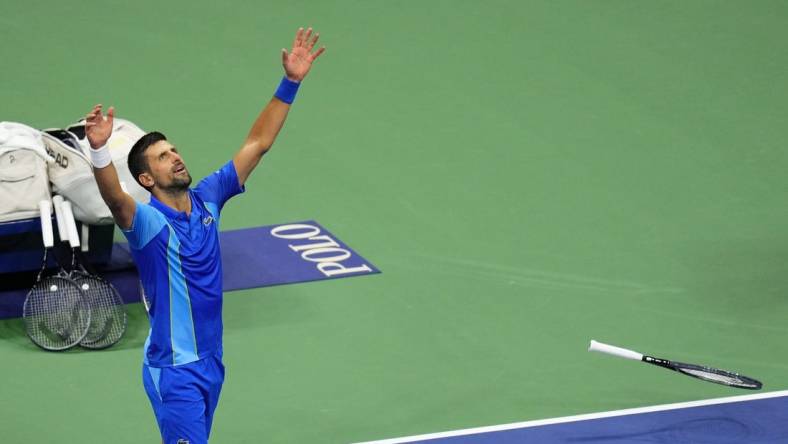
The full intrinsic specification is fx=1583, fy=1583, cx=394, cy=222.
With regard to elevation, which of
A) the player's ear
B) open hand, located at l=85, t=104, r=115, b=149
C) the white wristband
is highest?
open hand, located at l=85, t=104, r=115, b=149

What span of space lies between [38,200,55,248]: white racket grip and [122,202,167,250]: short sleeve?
10.2 ft

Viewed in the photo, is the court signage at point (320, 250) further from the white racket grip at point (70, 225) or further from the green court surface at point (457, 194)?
the white racket grip at point (70, 225)

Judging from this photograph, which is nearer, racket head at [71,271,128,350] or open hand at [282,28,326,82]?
open hand at [282,28,326,82]

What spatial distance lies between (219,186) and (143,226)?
2.21ft

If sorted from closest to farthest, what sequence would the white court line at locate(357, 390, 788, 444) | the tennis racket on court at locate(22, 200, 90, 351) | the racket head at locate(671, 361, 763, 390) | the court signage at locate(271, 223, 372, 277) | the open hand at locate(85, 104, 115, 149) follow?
the open hand at locate(85, 104, 115, 149) → the white court line at locate(357, 390, 788, 444) → the racket head at locate(671, 361, 763, 390) → the tennis racket on court at locate(22, 200, 90, 351) → the court signage at locate(271, 223, 372, 277)

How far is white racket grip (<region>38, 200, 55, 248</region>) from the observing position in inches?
436

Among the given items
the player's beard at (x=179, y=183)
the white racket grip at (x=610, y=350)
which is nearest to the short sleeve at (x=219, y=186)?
the player's beard at (x=179, y=183)

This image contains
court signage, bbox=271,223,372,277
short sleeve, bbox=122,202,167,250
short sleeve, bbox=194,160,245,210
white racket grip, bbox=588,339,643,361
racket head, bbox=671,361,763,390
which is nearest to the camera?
short sleeve, bbox=122,202,167,250

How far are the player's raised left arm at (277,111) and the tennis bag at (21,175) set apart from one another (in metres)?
3.15

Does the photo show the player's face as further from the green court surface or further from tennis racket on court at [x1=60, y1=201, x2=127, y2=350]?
tennis racket on court at [x1=60, y1=201, x2=127, y2=350]

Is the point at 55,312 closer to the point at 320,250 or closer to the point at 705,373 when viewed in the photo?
the point at 320,250

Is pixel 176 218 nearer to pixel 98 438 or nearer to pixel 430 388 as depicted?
pixel 98 438

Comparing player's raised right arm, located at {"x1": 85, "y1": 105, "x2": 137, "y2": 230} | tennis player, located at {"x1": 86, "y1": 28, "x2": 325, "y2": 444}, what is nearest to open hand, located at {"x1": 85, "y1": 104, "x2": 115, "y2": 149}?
player's raised right arm, located at {"x1": 85, "y1": 105, "x2": 137, "y2": 230}

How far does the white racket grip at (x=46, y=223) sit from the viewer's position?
36.3 feet
